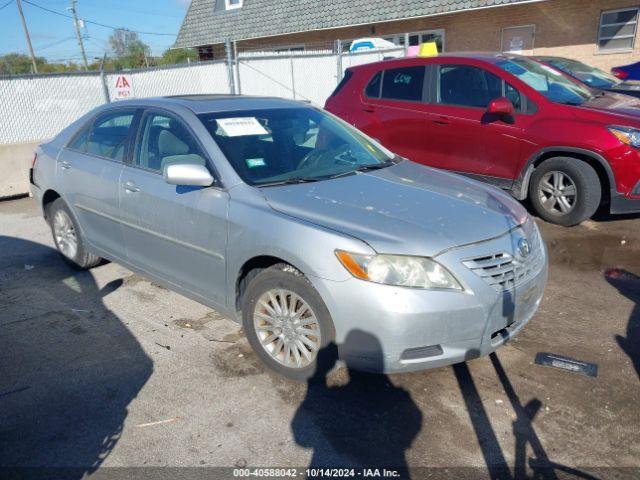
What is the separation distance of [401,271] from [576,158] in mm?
4048

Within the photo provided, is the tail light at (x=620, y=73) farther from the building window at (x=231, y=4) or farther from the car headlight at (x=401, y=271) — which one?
the building window at (x=231, y=4)

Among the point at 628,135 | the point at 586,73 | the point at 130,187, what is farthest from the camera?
the point at 586,73

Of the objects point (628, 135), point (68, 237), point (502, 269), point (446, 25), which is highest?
point (446, 25)

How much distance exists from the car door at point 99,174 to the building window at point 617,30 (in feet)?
46.9

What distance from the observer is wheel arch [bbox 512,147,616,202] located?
5.57m

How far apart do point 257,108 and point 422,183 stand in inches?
54.9

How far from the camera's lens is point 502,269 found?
9.65 ft

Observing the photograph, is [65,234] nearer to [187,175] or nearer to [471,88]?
[187,175]

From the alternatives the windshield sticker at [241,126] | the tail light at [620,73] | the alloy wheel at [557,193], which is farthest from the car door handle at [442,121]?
the tail light at [620,73]

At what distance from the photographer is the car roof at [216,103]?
3.96 metres

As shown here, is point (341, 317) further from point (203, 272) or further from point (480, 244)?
point (203, 272)

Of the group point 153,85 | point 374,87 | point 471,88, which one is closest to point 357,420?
point 471,88

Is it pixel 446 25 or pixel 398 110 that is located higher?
pixel 446 25

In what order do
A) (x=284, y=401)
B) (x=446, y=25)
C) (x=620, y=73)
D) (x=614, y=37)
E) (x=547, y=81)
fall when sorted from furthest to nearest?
(x=446, y=25)
(x=614, y=37)
(x=620, y=73)
(x=547, y=81)
(x=284, y=401)
